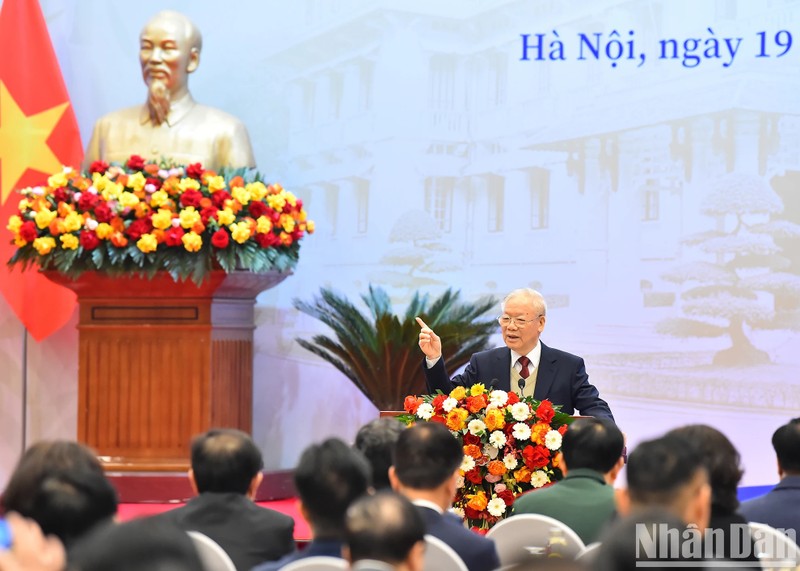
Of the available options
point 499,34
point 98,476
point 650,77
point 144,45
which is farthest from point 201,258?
point 98,476

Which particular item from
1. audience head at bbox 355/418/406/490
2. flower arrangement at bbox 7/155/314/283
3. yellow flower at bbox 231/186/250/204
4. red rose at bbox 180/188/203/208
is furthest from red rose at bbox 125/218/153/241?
audience head at bbox 355/418/406/490

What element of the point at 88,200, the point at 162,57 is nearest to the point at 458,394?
the point at 88,200

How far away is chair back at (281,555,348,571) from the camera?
246 centimetres

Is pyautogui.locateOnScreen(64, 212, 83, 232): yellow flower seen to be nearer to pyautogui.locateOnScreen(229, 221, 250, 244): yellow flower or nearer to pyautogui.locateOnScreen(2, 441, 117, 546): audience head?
pyautogui.locateOnScreen(229, 221, 250, 244): yellow flower

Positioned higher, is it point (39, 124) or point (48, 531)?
point (39, 124)

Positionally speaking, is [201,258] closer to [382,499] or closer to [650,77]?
[650,77]

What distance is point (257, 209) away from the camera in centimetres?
639

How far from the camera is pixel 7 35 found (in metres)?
7.45

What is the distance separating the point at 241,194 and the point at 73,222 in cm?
87

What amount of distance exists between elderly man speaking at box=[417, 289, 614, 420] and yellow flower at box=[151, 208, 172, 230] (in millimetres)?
1802

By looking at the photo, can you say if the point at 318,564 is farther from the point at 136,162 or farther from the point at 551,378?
the point at 136,162

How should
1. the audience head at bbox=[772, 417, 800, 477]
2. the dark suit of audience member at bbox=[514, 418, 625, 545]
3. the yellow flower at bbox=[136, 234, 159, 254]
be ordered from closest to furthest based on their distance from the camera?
the dark suit of audience member at bbox=[514, 418, 625, 545], the audience head at bbox=[772, 417, 800, 477], the yellow flower at bbox=[136, 234, 159, 254]

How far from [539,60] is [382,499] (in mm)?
5794

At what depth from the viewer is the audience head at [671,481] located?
2625mm
